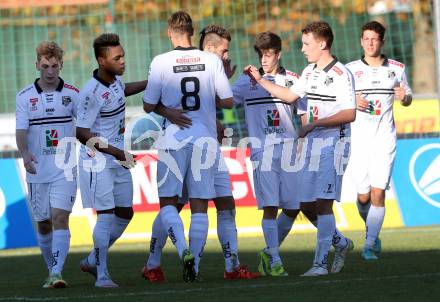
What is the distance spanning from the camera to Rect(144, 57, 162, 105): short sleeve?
1059cm

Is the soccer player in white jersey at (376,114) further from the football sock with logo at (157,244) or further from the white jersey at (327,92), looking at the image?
the football sock with logo at (157,244)

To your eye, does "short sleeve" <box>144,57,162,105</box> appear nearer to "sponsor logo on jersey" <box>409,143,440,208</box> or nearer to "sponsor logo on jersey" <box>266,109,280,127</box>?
"sponsor logo on jersey" <box>266,109,280,127</box>

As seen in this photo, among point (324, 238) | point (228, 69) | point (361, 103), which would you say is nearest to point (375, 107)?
point (361, 103)

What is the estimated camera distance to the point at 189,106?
10.6 meters

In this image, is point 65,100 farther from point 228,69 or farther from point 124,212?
point 228,69

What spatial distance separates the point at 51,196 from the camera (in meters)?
11.0

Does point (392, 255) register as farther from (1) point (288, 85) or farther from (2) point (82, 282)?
(2) point (82, 282)

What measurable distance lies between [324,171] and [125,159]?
66.6 inches

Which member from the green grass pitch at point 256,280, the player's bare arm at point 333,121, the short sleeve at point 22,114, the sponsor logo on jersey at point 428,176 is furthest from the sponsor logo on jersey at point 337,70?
the sponsor logo on jersey at point 428,176

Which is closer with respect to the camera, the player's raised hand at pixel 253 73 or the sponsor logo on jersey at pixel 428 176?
the player's raised hand at pixel 253 73

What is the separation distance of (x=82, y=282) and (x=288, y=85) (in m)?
2.58

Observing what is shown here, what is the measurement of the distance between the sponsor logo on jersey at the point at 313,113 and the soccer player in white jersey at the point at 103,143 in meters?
1.57

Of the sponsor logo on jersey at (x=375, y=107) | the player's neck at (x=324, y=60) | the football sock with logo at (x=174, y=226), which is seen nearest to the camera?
the football sock with logo at (x=174, y=226)

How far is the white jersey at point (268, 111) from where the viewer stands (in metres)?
11.6
